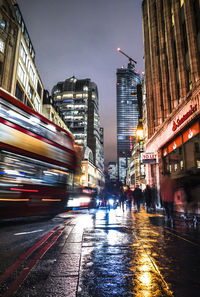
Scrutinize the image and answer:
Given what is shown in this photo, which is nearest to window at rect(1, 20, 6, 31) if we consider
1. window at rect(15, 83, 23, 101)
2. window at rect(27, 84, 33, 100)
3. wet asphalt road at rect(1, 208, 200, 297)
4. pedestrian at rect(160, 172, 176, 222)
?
window at rect(15, 83, 23, 101)

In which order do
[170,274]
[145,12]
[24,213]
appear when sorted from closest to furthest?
[170,274] → [24,213] → [145,12]

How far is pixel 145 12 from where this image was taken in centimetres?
2592

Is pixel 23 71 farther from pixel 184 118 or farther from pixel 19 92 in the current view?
pixel 184 118

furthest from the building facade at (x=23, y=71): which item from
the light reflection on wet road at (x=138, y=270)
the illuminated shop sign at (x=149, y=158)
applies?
the light reflection on wet road at (x=138, y=270)

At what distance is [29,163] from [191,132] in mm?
9974

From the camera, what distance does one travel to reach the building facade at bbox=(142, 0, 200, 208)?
12727 millimetres

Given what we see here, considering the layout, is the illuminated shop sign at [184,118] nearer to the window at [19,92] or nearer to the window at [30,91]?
the window at [19,92]

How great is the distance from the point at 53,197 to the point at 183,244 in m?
7.27

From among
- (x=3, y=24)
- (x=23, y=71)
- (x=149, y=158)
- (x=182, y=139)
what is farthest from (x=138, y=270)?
(x=23, y=71)

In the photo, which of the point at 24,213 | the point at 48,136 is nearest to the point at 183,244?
the point at 24,213

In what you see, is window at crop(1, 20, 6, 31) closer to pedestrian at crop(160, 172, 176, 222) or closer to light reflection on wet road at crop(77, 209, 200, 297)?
pedestrian at crop(160, 172, 176, 222)

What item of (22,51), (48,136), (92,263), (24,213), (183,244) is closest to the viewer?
(92,263)

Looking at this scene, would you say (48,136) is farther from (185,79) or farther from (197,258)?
(185,79)

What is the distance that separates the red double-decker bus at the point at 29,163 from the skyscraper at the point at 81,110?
87.8 m
